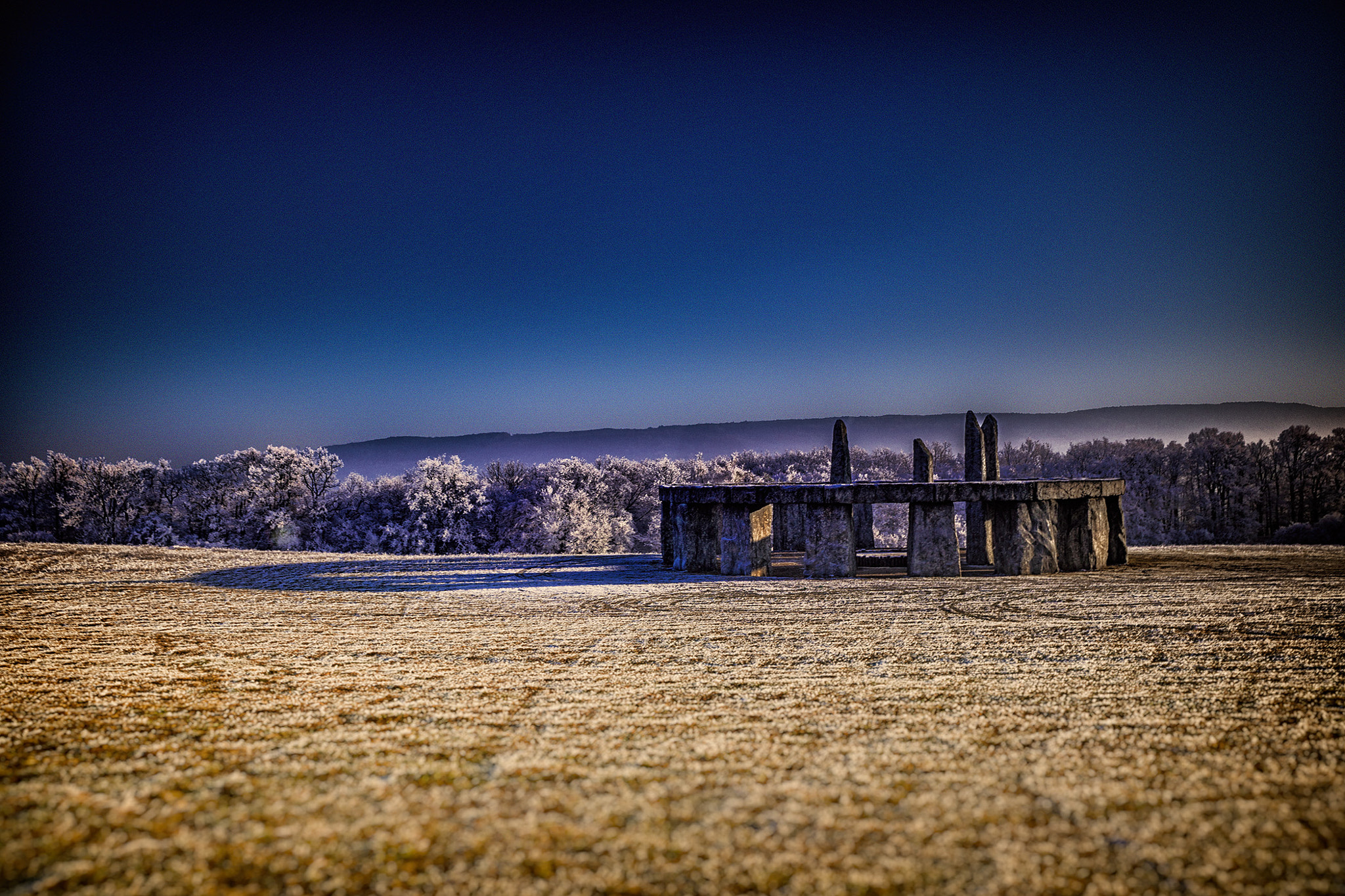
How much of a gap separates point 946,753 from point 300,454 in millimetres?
36142

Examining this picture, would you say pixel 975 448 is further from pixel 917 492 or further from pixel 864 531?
pixel 864 531

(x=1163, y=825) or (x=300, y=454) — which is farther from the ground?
(x=300, y=454)

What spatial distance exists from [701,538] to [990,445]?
5458 millimetres

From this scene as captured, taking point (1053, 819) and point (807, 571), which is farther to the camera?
point (807, 571)

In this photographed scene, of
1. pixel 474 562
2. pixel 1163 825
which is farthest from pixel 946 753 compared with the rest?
pixel 474 562

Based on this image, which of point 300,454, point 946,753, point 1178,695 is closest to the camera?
point 946,753

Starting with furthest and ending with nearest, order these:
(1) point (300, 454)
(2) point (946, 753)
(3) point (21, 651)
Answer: (1) point (300, 454) → (3) point (21, 651) → (2) point (946, 753)

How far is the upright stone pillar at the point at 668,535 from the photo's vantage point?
10.8 m

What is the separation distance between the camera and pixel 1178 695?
11.4 ft

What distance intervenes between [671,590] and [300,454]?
31.1 metres

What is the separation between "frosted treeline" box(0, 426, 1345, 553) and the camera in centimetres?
2570

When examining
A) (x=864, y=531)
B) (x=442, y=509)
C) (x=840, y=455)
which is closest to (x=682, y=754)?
(x=840, y=455)

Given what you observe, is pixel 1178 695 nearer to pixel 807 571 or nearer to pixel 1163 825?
pixel 1163 825

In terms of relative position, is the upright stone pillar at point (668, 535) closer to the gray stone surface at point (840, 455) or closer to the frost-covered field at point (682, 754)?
the gray stone surface at point (840, 455)
